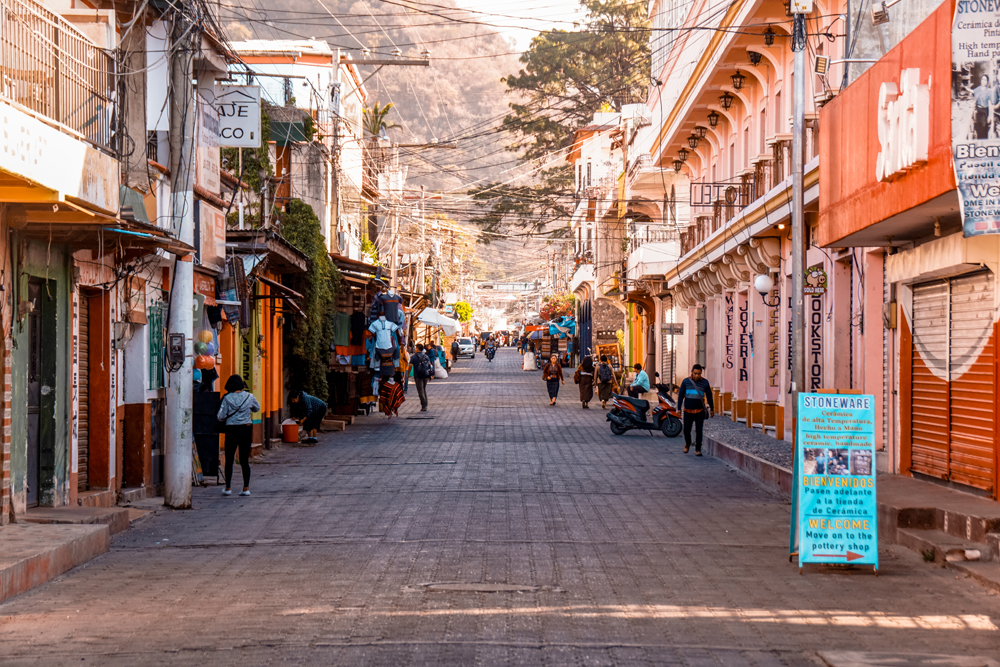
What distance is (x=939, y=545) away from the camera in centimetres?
1038

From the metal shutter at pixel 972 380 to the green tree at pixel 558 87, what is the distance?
40585mm

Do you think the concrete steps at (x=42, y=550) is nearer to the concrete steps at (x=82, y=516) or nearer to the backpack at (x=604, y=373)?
the concrete steps at (x=82, y=516)

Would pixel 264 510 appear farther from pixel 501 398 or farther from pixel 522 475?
pixel 501 398

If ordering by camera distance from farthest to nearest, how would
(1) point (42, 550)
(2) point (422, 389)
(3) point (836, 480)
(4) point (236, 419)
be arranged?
(2) point (422, 389)
(4) point (236, 419)
(3) point (836, 480)
(1) point (42, 550)

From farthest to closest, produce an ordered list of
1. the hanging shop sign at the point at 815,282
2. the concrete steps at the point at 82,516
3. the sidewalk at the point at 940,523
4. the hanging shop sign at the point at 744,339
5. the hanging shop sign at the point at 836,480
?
the hanging shop sign at the point at 744,339
the hanging shop sign at the point at 815,282
the concrete steps at the point at 82,516
the sidewalk at the point at 940,523
the hanging shop sign at the point at 836,480

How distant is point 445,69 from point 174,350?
19035 cm

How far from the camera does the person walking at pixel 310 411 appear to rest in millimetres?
24344

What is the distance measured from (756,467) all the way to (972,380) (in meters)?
5.14

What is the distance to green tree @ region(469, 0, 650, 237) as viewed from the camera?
5612cm

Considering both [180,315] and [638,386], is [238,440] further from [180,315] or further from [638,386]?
[638,386]

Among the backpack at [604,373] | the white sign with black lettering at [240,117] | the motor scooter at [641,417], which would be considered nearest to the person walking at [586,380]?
the backpack at [604,373]

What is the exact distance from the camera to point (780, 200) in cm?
2238

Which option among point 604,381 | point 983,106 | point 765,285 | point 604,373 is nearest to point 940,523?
point 983,106

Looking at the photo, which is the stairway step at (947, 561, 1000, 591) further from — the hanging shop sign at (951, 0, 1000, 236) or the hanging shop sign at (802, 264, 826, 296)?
the hanging shop sign at (802, 264, 826, 296)
